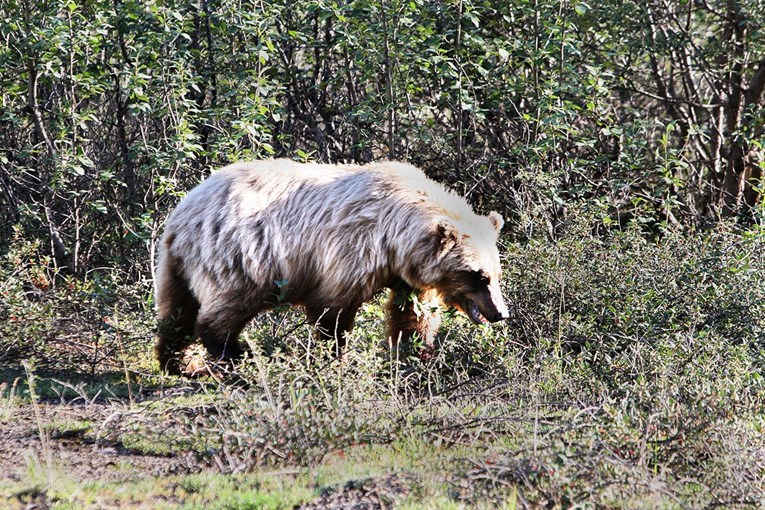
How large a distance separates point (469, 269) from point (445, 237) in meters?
0.32

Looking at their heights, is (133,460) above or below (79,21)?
below

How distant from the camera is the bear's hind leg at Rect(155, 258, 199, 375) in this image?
7.72 metres

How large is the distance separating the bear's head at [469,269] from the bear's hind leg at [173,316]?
2146mm

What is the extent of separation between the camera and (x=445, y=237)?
6.87 meters

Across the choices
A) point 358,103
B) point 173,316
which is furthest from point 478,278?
point 358,103

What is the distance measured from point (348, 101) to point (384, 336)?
174 inches

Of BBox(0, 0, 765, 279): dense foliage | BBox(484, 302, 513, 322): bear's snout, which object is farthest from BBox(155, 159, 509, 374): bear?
BBox(0, 0, 765, 279): dense foliage

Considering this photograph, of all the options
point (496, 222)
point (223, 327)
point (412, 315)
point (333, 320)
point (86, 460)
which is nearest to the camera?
point (86, 460)

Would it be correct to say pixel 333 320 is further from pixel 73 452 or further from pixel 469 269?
pixel 73 452

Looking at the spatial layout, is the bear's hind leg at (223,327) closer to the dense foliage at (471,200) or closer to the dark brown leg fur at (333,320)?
the dense foliage at (471,200)

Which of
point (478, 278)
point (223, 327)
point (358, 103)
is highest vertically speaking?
point (358, 103)

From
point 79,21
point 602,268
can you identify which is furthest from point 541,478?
point 79,21

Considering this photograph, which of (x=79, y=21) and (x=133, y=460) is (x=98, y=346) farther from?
(x=79, y=21)

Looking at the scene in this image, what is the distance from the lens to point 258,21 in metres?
9.52
